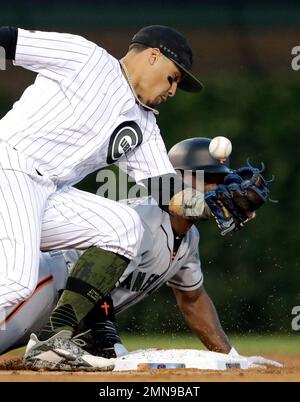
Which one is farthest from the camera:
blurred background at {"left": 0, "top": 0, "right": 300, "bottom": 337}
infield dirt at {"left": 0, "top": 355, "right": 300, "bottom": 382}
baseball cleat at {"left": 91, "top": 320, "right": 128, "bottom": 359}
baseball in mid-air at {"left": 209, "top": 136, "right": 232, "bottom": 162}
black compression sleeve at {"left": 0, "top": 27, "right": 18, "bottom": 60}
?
blurred background at {"left": 0, "top": 0, "right": 300, "bottom": 337}

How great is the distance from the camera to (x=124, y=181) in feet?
24.9

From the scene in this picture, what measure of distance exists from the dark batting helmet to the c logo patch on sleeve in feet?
2.32

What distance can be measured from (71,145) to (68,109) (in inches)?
5.7

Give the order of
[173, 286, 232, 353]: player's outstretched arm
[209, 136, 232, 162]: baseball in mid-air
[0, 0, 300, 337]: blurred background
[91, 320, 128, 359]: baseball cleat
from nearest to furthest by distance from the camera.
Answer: [91, 320, 128, 359]: baseball cleat → [209, 136, 232, 162]: baseball in mid-air → [173, 286, 232, 353]: player's outstretched arm → [0, 0, 300, 337]: blurred background

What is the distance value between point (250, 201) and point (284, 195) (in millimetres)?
3956

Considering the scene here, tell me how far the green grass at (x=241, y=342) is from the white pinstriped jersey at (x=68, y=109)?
309 centimetres

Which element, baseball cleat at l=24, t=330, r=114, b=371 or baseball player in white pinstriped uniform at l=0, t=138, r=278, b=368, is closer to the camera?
baseball cleat at l=24, t=330, r=114, b=371

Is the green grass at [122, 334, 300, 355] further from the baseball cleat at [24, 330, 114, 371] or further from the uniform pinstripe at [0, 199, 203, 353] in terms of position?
the baseball cleat at [24, 330, 114, 371]

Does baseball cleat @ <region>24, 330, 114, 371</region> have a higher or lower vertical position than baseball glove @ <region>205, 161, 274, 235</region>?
lower

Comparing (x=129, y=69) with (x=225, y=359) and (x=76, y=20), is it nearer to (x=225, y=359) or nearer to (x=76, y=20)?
(x=225, y=359)

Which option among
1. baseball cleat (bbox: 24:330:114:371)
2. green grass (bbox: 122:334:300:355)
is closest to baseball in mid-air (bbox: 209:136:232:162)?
baseball cleat (bbox: 24:330:114:371)

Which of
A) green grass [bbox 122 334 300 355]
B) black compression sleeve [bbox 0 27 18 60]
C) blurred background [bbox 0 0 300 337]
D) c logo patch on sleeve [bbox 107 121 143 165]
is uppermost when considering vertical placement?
black compression sleeve [bbox 0 27 18 60]

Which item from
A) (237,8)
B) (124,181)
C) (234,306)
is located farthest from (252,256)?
(237,8)

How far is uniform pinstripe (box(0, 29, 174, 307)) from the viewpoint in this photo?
4.04m
